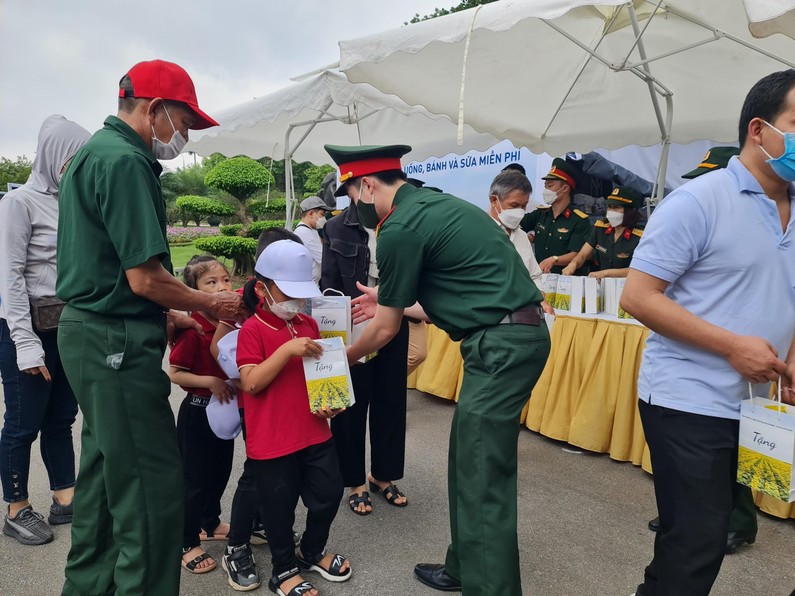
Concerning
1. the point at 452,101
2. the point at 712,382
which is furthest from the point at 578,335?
the point at 712,382

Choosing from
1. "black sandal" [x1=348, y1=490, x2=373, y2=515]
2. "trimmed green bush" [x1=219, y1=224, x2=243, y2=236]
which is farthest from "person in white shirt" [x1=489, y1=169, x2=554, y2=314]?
"trimmed green bush" [x1=219, y1=224, x2=243, y2=236]

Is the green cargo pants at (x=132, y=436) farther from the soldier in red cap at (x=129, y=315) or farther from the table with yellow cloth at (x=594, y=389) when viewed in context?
the table with yellow cloth at (x=594, y=389)

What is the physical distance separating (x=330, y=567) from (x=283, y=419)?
768 mm

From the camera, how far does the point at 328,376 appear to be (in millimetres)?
2219

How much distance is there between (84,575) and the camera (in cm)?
208

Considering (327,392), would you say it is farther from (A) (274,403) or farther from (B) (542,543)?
(B) (542,543)

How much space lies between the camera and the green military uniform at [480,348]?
77.3 inches

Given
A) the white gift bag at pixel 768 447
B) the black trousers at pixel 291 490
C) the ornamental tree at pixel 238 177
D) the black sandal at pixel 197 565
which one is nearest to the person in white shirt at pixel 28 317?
the black sandal at pixel 197 565

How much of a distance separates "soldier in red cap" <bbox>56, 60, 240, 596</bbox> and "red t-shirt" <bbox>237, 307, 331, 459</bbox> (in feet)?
1.16

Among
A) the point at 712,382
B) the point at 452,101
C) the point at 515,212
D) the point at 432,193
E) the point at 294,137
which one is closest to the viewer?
the point at 712,382

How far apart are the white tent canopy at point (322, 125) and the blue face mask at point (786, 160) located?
3.39 meters

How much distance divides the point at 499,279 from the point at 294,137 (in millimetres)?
5898

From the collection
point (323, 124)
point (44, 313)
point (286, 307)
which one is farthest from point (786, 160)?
point (323, 124)

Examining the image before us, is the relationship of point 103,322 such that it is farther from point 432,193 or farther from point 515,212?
point 515,212
